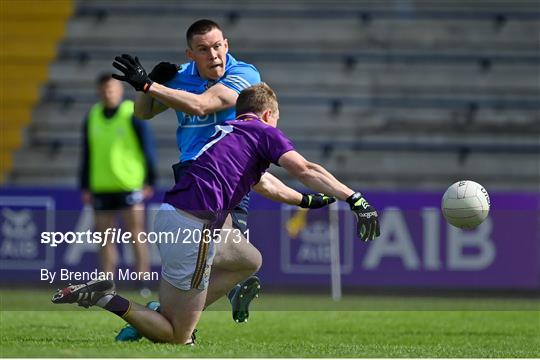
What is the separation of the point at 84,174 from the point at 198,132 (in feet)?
18.6

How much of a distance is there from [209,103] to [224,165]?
29.3 inches

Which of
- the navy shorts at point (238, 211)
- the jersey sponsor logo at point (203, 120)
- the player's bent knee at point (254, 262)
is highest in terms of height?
the jersey sponsor logo at point (203, 120)

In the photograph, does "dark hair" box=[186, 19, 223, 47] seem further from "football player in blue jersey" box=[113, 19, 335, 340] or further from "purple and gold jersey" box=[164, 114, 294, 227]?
"purple and gold jersey" box=[164, 114, 294, 227]

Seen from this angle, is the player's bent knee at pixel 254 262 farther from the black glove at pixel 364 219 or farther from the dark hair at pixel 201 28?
the dark hair at pixel 201 28

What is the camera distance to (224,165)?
7273 mm

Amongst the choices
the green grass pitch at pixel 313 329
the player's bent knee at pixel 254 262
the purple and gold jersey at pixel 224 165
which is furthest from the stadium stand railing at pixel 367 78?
the purple and gold jersey at pixel 224 165

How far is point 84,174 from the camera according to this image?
13570mm

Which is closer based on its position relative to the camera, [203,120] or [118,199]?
[203,120]

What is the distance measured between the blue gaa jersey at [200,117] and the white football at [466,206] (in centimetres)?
156

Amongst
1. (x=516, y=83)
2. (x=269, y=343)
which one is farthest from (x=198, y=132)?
(x=516, y=83)

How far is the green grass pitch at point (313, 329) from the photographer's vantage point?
7152 millimetres

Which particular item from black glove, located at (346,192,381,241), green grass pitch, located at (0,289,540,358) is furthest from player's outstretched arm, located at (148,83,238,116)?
green grass pitch, located at (0,289,540,358)

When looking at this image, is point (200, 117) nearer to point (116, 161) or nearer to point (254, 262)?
point (254, 262)

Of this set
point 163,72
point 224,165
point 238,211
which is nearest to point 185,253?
point 224,165
